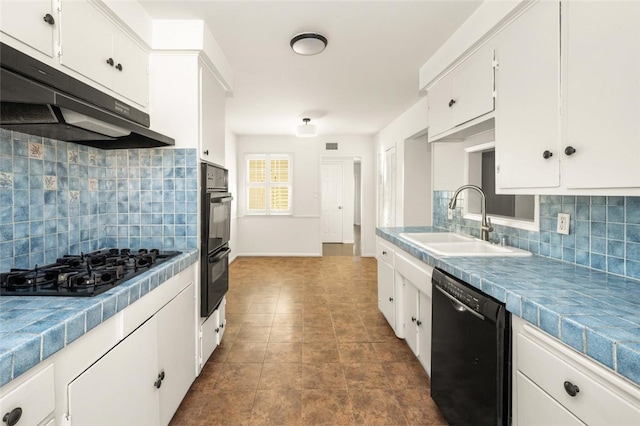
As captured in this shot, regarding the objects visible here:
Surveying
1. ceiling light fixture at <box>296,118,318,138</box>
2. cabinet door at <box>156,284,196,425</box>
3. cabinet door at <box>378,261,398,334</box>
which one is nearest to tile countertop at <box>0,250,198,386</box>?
cabinet door at <box>156,284,196,425</box>

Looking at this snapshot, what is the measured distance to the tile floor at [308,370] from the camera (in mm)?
1792

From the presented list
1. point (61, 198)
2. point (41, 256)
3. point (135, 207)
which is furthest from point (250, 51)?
point (41, 256)

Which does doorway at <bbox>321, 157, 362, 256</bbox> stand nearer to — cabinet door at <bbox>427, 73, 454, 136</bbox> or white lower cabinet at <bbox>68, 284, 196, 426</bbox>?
cabinet door at <bbox>427, 73, 454, 136</bbox>

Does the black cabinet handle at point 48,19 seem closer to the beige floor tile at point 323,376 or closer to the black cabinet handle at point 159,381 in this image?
the black cabinet handle at point 159,381

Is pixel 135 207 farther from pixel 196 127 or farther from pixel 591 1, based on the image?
pixel 591 1

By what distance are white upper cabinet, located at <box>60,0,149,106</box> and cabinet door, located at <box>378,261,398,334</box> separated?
232 cm

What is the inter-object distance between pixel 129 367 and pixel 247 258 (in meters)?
4.95

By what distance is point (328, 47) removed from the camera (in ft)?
8.13

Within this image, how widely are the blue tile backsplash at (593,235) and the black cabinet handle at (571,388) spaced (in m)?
0.74

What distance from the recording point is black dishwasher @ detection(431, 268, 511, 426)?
3.86 ft

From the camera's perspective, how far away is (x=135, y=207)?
2.04m

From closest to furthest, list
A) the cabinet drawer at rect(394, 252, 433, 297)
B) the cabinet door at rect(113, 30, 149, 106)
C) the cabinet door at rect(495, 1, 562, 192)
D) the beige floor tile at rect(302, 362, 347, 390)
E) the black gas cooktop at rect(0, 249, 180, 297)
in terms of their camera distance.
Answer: the black gas cooktop at rect(0, 249, 180, 297), the cabinet door at rect(495, 1, 562, 192), the cabinet door at rect(113, 30, 149, 106), the cabinet drawer at rect(394, 252, 433, 297), the beige floor tile at rect(302, 362, 347, 390)

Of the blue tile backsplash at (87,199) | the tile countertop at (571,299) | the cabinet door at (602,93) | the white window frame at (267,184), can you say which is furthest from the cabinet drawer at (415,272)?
the white window frame at (267,184)

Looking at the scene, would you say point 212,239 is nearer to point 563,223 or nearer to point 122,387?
point 122,387
